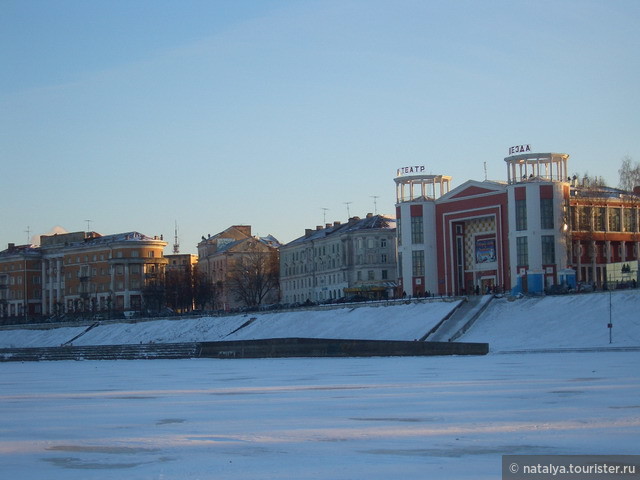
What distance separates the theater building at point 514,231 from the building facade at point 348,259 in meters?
19.6

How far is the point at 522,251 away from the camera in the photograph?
8675 centimetres

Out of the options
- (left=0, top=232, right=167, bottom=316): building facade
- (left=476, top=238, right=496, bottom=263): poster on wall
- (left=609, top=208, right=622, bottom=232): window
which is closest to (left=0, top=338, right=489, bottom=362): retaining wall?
(left=476, top=238, right=496, bottom=263): poster on wall

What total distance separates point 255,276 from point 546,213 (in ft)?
201

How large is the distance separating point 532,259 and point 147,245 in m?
81.3

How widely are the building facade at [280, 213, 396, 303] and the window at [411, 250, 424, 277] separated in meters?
18.8

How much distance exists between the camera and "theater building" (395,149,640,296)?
85688 mm

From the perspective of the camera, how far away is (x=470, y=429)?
66.3 ft

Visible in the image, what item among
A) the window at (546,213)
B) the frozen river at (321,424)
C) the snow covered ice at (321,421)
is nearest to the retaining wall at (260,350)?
the snow covered ice at (321,421)

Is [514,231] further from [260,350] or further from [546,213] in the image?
[260,350]

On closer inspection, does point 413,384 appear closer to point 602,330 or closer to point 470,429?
point 470,429

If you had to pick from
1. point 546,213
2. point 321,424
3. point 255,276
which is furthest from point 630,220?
point 321,424

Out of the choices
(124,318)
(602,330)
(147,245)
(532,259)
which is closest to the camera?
(602,330)

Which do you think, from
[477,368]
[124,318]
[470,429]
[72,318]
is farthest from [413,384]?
[72,318]

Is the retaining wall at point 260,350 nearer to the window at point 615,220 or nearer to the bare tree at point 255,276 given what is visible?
the window at point 615,220
